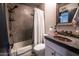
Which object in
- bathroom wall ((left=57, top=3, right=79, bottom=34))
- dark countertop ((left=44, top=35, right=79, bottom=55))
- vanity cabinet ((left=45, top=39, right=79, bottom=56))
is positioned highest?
bathroom wall ((left=57, top=3, right=79, bottom=34))

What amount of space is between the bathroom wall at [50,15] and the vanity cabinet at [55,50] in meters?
0.15

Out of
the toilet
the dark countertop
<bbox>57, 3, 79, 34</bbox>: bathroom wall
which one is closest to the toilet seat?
the toilet

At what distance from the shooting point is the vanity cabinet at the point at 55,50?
4.73 feet

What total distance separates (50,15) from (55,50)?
375 millimetres

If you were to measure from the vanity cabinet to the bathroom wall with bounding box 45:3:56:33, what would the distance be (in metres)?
0.15

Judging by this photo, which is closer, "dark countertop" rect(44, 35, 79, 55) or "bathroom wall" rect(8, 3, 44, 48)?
"dark countertop" rect(44, 35, 79, 55)

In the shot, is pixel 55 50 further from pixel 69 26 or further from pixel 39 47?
pixel 69 26

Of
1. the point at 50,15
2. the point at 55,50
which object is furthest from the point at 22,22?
the point at 55,50

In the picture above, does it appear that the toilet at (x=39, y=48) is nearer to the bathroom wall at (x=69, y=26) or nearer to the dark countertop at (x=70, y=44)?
the dark countertop at (x=70, y=44)

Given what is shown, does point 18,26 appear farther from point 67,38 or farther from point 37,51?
point 67,38

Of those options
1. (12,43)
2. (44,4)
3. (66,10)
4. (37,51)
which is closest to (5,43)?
(12,43)

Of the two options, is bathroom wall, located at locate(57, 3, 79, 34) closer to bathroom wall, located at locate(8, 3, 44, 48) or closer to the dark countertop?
the dark countertop

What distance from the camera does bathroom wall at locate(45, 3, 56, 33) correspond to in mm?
1507

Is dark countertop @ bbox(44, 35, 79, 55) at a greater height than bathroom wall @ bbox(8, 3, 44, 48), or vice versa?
bathroom wall @ bbox(8, 3, 44, 48)
